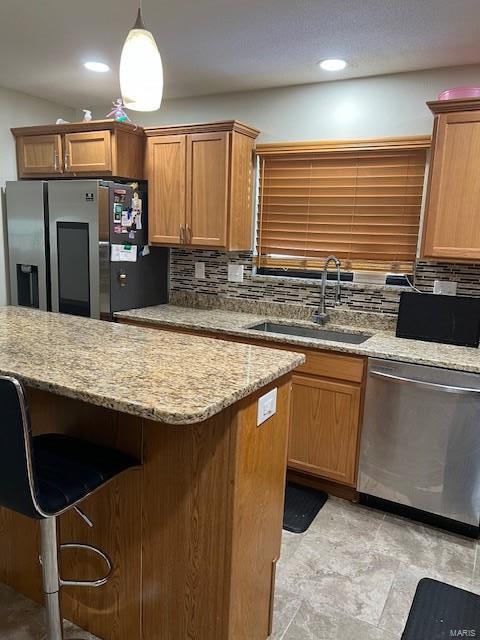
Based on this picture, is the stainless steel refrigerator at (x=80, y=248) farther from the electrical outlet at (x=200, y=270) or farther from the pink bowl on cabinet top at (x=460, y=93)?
the pink bowl on cabinet top at (x=460, y=93)

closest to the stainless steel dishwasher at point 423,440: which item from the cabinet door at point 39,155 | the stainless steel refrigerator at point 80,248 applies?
the stainless steel refrigerator at point 80,248

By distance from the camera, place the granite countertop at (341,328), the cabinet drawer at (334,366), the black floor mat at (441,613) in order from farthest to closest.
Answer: the cabinet drawer at (334,366) → the granite countertop at (341,328) → the black floor mat at (441,613)

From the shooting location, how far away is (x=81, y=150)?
3.32m

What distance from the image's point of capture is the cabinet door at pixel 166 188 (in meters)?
3.20

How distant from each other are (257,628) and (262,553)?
0.94ft

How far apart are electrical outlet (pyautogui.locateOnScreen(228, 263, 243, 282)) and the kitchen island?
5.67 feet

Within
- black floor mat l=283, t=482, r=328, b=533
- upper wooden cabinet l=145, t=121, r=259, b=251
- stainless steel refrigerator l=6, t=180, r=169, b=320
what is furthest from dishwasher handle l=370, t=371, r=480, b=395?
stainless steel refrigerator l=6, t=180, r=169, b=320

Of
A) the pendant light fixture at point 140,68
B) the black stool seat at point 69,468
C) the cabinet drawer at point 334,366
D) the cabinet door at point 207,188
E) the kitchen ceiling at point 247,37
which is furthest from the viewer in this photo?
the cabinet door at point 207,188

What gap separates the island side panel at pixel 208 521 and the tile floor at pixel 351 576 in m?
0.40

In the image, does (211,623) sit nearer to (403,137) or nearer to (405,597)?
(405,597)

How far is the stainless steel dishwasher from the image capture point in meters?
2.30

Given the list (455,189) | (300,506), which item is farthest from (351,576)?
(455,189)

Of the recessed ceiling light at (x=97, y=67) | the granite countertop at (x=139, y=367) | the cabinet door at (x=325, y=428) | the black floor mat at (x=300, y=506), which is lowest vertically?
the black floor mat at (x=300, y=506)

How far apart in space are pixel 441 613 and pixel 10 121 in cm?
407
